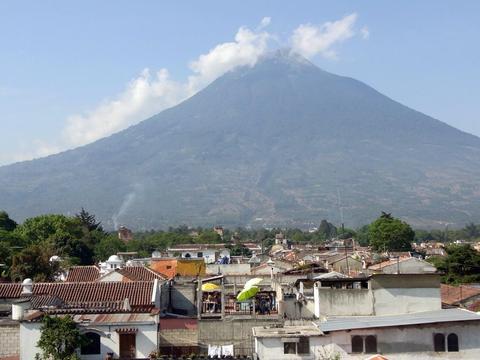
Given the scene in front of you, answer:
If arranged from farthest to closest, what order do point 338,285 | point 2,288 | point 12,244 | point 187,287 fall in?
point 12,244, point 187,287, point 2,288, point 338,285

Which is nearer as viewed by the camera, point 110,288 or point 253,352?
point 253,352

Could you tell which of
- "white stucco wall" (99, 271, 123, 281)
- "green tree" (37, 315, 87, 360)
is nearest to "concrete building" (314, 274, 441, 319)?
"green tree" (37, 315, 87, 360)

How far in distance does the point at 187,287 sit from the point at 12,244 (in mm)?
30032

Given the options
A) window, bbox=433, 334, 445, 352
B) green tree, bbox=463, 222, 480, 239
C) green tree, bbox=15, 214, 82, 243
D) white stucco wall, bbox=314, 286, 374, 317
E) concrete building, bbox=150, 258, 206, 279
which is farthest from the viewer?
green tree, bbox=463, 222, 480, 239

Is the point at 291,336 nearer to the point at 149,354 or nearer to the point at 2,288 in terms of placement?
the point at 149,354

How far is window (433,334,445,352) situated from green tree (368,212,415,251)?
166 feet

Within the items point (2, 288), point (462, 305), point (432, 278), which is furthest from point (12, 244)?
point (432, 278)

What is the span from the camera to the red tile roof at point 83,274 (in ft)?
112

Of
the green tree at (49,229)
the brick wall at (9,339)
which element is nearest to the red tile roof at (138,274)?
the brick wall at (9,339)

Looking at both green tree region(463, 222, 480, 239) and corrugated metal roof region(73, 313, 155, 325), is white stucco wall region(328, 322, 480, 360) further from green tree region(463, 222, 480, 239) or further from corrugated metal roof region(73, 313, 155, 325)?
green tree region(463, 222, 480, 239)

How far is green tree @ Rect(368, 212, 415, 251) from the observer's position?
67500 mm

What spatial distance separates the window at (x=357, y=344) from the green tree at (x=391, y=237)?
167ft

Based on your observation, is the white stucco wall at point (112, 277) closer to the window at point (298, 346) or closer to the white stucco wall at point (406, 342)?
the window at point (298, 346)

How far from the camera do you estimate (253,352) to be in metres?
18.0
